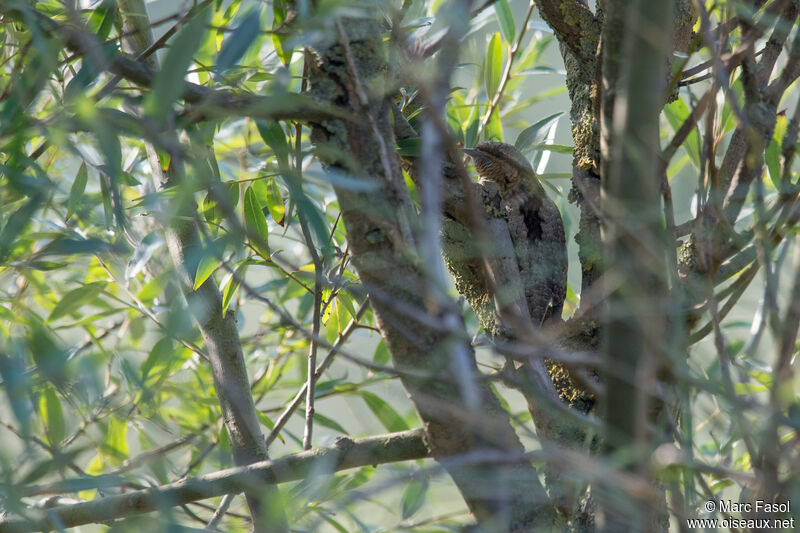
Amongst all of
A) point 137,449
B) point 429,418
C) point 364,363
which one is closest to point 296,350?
point 137,449

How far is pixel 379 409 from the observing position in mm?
1299

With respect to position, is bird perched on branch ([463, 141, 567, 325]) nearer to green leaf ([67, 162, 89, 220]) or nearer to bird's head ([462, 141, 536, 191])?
bird's head ([462, 141, 536, 191])

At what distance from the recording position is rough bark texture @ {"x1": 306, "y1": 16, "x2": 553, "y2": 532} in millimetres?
598

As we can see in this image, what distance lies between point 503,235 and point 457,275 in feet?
0.32

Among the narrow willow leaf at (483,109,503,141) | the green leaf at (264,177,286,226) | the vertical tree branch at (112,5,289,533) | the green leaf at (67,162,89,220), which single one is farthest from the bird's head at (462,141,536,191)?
the green leaf at (67,162,89,220)

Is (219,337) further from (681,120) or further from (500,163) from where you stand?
(681,120)

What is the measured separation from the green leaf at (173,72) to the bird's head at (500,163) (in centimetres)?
75

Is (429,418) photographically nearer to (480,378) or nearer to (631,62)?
(480,378)

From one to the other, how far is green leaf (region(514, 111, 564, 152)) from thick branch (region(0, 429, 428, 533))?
2.17ft

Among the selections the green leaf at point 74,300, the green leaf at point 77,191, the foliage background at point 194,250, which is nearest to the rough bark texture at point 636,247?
the foliage background at point 194,250

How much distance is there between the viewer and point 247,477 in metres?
0.72

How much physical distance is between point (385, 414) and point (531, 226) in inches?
16.7

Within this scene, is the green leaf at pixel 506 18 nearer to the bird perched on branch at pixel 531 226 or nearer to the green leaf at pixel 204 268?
the bird perched on branch at pixel 531 226

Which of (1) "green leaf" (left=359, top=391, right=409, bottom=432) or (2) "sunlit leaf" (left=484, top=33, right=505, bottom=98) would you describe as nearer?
(1) "green leaf" (left=359, top=391, right=409, bottom=432)
